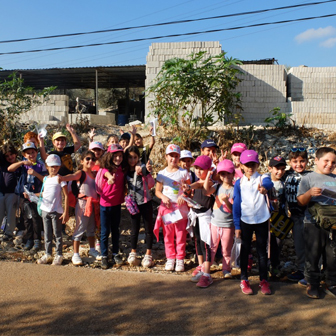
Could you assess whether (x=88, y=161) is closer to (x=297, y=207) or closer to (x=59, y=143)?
(x=59, y=143)

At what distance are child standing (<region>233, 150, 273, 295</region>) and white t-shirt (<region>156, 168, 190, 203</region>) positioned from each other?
92 cm

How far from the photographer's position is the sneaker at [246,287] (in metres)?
3.94

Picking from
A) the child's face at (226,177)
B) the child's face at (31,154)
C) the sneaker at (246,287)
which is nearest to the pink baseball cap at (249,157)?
the child's face at (226,177)

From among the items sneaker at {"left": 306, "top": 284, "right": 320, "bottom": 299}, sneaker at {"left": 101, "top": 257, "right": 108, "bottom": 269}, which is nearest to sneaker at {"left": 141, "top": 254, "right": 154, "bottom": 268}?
sneaker at {"left": 101, "top": 257, "right": 108, "bottom": 269}

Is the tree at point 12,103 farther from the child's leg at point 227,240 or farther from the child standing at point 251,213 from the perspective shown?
the child standing at point 251,213

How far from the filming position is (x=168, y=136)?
29.4ft

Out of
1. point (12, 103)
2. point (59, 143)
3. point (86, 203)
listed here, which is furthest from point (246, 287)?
point (12, 103)

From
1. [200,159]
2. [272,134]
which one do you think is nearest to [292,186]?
[200,159]

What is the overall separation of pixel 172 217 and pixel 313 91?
26.9ft

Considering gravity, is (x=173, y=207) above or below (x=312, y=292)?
Result: above

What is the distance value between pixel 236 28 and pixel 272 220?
8.59 m

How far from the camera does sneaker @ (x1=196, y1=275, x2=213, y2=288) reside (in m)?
4.13

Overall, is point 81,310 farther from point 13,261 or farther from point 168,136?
point 168,136

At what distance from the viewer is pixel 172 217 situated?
15.8 ft
